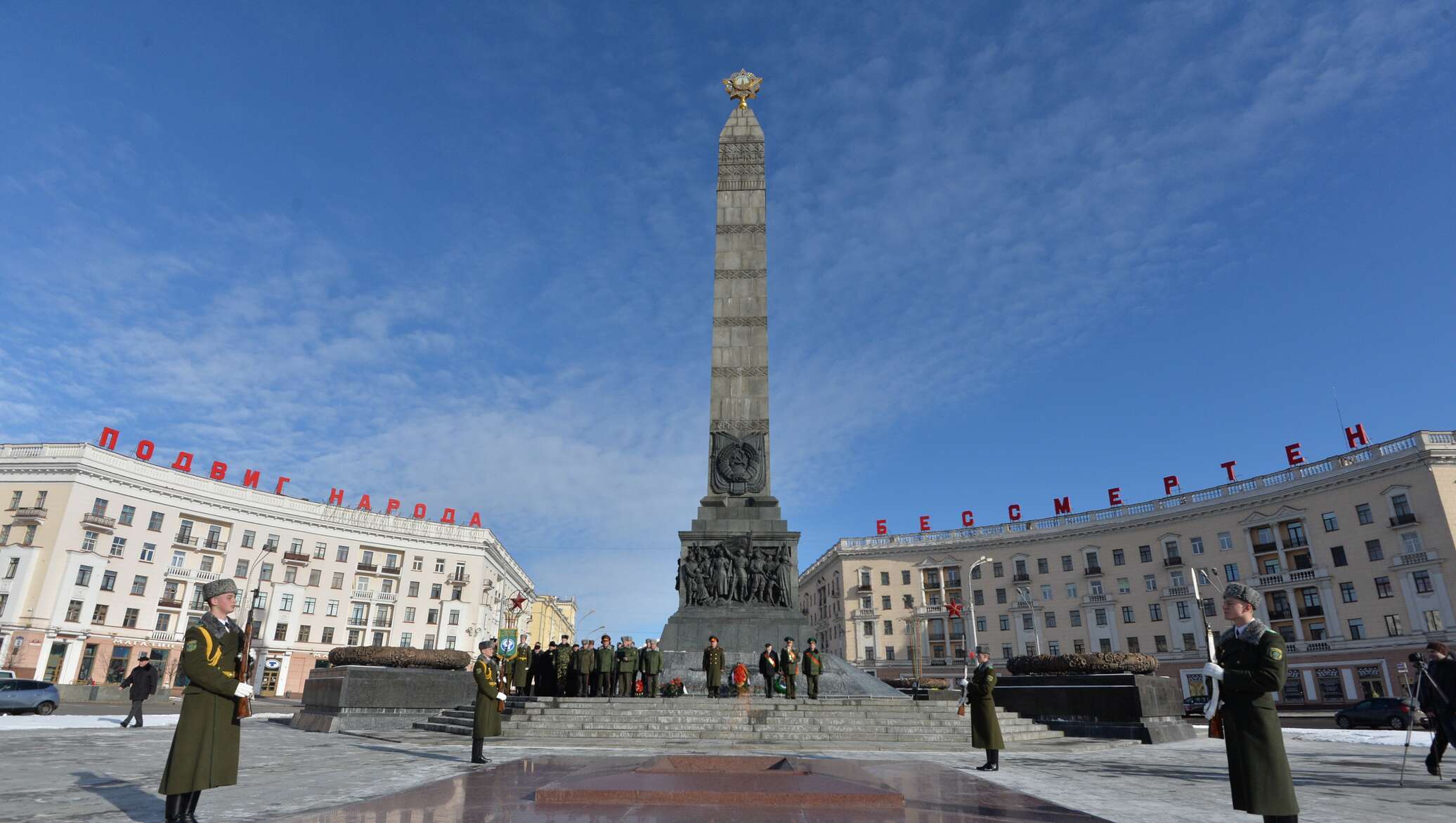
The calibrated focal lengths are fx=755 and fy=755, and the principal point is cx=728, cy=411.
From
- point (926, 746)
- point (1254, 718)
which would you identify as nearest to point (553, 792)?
Result: point (1254, 718)

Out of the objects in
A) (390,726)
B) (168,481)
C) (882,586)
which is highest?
(168,481)

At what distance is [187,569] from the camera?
159 feet

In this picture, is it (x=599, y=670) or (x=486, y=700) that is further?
(x=599, y=670)

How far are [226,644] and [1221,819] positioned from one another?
754 centimetres

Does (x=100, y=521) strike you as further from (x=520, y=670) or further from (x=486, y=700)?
(x=486, y=700)

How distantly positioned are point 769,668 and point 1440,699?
32.8ft

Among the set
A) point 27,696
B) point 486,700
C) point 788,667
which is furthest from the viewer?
point 27,696

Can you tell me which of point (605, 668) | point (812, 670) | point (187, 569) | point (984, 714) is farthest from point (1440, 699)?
point (187, 569)

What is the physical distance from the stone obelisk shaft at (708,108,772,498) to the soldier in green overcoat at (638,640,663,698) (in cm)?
604

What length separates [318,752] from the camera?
1045 centimetres

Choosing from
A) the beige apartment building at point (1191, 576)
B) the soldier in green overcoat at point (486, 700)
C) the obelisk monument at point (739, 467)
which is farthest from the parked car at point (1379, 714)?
the soldier in green overcoat at point (486, 700)

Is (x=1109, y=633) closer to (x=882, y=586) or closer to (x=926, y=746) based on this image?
(x=882, y=586)

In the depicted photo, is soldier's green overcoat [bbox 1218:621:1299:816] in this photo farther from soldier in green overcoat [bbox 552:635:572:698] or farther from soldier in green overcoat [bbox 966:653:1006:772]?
soldier in green overcoat [bbox 552:635:572:698]

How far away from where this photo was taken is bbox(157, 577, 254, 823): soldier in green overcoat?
5.01 m
